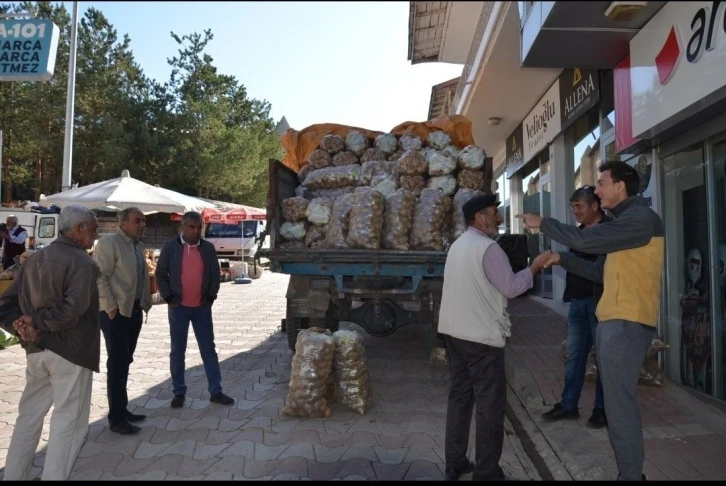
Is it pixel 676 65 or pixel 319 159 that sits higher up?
pixel 676 65

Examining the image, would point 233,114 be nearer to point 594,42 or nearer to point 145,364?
point 145,364

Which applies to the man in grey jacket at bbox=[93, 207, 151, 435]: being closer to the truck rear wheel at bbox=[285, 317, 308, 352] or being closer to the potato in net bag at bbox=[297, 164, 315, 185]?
the truck rear wheel at bbox=[285, 317, 308, 352]

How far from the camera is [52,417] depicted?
2998 millimetres

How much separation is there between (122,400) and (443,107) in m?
13.4

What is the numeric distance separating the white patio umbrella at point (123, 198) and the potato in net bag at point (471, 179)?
7.22m

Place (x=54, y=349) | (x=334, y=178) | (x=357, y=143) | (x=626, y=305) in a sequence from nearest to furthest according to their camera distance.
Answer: (x=626, y=305), (x=54, y=349), (x=334, y=178), (x=357, y=143)

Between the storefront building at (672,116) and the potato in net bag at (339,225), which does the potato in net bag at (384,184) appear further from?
the storefront building at (672,116)

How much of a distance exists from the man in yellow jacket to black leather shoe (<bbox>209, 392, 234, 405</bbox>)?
10.5 ft

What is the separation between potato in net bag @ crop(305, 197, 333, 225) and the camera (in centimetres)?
579

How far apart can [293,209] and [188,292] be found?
159 centimetres

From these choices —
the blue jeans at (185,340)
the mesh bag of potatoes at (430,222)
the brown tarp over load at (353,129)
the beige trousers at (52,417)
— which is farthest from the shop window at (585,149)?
the beige trousers at (52,417)

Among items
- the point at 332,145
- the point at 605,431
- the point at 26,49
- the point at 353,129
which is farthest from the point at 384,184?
the point at 26,49

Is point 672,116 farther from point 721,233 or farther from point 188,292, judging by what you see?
point 188,292

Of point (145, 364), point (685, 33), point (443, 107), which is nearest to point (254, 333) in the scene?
point (145, 364)
